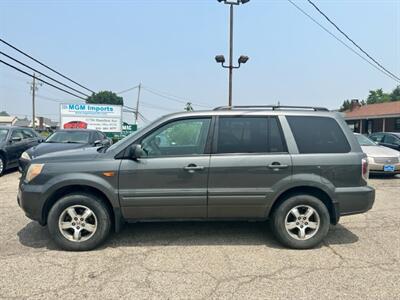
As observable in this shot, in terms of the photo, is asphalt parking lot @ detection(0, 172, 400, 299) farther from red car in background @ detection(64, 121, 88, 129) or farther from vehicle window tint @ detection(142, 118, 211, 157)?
red car in background @ detection(64, 121, 88, 129)

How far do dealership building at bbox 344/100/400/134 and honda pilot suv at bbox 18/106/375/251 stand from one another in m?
28.5

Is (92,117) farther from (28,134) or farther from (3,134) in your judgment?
(3,134)

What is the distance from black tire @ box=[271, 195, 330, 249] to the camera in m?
3.90

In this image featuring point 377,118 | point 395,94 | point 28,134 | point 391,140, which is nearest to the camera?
point 28,134

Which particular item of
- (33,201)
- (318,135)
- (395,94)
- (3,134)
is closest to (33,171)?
(33,201)

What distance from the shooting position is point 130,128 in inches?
976

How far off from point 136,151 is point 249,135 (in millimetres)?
1435

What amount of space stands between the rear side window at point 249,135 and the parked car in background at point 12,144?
8.02m

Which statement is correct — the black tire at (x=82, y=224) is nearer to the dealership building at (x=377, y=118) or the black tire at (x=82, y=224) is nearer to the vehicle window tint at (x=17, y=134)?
the vehicle window tint at (x=17, y=134)

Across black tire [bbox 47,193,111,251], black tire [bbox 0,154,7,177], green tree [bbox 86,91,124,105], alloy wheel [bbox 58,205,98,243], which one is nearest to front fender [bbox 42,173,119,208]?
black tire [bbox 47,193,111,251]

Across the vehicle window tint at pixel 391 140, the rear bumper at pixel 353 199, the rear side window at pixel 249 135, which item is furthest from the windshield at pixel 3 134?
the vehicle window tint at pixel 391 140

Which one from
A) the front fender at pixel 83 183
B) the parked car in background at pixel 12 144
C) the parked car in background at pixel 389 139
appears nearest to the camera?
the front fender at pixel 83 183

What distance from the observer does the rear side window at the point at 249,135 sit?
389 cm

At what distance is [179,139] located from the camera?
4.04 metres
